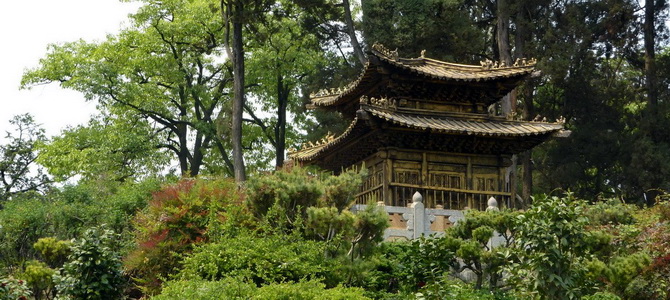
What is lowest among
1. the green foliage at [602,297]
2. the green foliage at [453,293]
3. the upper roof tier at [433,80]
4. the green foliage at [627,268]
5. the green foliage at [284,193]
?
the green foliage at [602,297]

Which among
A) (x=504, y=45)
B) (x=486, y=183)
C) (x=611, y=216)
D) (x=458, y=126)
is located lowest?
(x=611, y=216)

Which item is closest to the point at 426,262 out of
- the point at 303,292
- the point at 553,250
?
the point at 553,250

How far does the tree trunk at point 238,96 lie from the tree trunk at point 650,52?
14808 mm

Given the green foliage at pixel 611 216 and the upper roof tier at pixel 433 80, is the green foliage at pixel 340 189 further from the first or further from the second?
the upper roof tier at pixel 433 80

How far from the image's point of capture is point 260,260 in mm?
14992

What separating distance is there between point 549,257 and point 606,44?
901 inches

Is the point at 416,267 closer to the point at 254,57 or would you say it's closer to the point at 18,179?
the point at 254,57

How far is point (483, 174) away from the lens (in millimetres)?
22859

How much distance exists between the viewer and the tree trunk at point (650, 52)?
113 ft

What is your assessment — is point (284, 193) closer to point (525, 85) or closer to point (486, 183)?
point (486, 183)

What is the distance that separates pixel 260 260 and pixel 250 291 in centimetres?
153

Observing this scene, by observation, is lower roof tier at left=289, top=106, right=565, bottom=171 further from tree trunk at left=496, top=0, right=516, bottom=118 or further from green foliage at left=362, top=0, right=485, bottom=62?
green foliage at left=362, top=0, right=485, bottom=62

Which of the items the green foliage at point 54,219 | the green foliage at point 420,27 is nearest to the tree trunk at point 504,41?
the green foliage at point 420,27

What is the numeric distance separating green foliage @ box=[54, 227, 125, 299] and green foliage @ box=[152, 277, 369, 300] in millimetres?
3030
